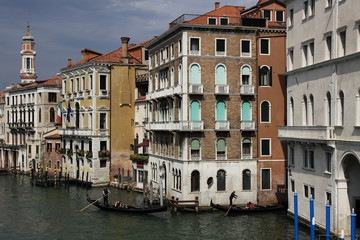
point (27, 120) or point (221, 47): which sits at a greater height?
point (221, 47)

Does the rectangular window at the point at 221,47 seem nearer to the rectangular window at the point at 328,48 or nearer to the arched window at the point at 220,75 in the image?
the arched window at the point at 220,75

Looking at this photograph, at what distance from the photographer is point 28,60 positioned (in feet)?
221

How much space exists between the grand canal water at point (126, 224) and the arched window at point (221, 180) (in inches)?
63.9

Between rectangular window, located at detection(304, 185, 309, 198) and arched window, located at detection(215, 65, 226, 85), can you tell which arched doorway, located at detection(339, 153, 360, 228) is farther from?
arched window, located at detection(215, 65, 226, 85)

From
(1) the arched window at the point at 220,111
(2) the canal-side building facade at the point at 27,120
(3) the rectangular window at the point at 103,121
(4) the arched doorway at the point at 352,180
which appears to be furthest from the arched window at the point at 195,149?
(2) the canal-side building facade at the point at 27,120

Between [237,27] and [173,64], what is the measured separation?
439 cm

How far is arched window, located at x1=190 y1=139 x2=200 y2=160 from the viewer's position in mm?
30889

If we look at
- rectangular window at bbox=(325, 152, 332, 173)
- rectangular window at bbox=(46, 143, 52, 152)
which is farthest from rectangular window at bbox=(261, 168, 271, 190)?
rectangular window at bbox=(46, 143, 52, 152)

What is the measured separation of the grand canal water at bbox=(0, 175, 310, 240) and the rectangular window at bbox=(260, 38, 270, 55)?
355 inches

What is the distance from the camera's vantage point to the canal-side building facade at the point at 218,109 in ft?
101

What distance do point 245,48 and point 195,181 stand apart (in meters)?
7.91

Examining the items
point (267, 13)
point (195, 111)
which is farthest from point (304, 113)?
point (267, 13)

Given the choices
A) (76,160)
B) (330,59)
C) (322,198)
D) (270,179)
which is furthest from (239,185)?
(76,160)

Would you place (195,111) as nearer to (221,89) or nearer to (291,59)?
(221,89)
